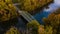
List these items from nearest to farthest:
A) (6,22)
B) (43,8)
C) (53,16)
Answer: (53,16), (6,22), (43,8)

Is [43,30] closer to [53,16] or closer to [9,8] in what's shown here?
[53,16]

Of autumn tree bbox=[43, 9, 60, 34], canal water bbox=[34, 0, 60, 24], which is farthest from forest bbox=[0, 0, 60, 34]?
canal water bbox=[34, 0, 60, 24]

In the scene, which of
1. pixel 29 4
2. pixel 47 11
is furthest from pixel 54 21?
pixel 29 4

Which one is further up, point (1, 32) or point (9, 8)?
point (9, 8)

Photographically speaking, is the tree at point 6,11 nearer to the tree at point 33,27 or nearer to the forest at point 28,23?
the forest at point 28,23

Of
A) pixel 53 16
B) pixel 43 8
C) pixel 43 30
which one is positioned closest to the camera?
pixel 43 30

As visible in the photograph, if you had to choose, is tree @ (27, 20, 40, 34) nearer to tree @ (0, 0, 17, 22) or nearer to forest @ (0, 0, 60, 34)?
forest @ (0, 0, 60, 34)

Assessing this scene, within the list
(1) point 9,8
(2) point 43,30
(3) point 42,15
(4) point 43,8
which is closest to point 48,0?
(4) point 43,8

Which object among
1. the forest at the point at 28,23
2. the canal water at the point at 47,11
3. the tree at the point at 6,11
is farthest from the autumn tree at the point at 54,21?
the tree at the point at 6,11

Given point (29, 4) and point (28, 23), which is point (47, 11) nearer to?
point (29, 4)

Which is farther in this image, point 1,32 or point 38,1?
point 38,1

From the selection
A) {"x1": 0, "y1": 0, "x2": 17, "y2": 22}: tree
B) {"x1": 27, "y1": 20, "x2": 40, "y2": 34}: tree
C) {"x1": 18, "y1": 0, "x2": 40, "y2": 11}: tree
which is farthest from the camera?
{"x1": 18, "y1": 0, "x2": 40, "y2": 11}: tree
